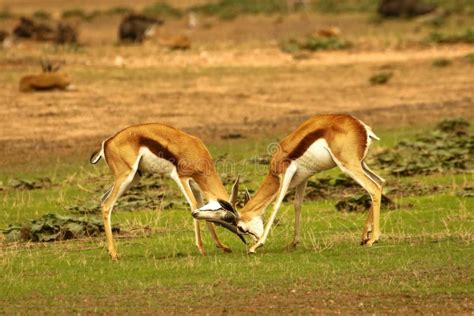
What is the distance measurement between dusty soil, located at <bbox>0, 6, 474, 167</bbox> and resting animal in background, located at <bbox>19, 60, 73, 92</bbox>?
0.88 feet

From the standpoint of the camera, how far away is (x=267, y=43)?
1252 inches

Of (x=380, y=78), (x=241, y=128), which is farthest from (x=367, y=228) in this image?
(x=380, y=78)

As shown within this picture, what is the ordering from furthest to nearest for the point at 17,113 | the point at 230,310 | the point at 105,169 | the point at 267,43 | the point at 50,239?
the point at 267,43 → the point at 17,113 → the point at 105,169 → the point at 50,239 → the point at 230,310

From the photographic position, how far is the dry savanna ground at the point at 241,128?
9.33 metres

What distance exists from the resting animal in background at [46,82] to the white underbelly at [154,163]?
40.3 ft

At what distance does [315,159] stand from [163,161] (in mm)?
1348

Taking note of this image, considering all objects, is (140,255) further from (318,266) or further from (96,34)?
(96,34)

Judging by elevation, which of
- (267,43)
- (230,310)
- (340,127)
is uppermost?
(267,43)

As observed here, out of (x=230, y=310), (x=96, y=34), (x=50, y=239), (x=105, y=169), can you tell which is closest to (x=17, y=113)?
(x=105, y=169)

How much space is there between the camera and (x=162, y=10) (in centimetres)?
4625

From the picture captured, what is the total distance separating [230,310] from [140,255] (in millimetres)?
2447

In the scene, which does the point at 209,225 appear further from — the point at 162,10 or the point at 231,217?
the point at 162,10

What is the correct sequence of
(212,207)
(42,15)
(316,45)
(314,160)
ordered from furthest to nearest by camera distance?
1. (42,15)
2. (316,45)
3. (314,160)
4. (212,207)

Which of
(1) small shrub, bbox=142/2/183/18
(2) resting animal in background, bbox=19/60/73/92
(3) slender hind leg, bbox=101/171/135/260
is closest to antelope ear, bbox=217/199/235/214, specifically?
(3) slender hind leg, bbox=101/171/135/260
